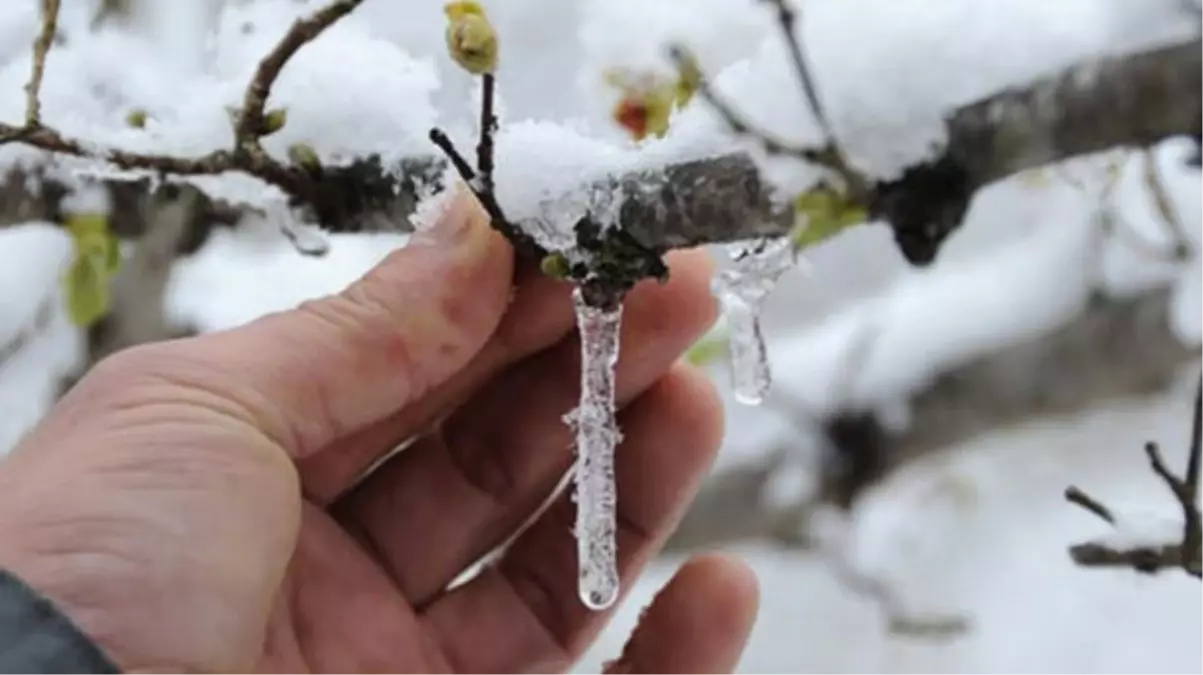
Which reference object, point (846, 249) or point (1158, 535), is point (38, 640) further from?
point (846, 249)

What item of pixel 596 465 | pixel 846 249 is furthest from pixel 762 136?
pixel 846 249

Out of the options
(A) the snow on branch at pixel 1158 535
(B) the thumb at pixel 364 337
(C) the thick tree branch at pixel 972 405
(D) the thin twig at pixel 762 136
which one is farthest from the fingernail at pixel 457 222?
(C) the thick tree branch at pixel 972 405

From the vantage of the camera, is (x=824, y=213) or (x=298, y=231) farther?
(x=298, y=231)

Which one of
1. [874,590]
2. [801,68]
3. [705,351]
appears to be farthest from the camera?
[874,590]

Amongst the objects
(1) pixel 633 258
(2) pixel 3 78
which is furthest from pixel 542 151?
(2) pixel 3 78

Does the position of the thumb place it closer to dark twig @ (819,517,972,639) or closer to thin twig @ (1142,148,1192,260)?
thin twig @ (1142,148,1192,260)

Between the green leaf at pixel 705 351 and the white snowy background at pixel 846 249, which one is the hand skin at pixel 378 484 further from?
the green leaf at pixel 705 351
